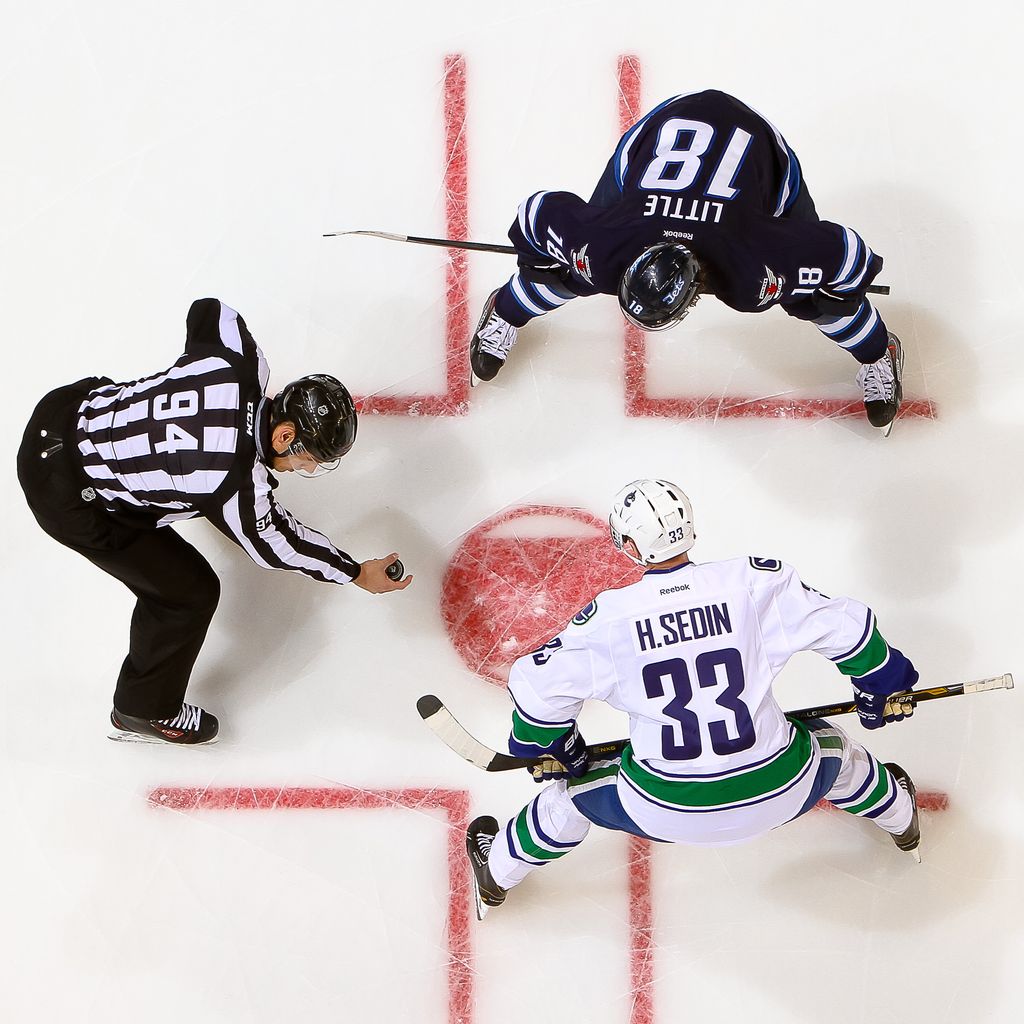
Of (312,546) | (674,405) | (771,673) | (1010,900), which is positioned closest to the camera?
(771,673)

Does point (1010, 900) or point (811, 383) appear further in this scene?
point (811, 383)

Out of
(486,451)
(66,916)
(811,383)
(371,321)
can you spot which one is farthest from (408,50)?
(66,916)

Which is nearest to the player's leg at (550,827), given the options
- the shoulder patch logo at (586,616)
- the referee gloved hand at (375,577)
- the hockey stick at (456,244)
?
the shoulder patch logo at (586,616)

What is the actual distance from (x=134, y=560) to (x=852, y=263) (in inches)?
102

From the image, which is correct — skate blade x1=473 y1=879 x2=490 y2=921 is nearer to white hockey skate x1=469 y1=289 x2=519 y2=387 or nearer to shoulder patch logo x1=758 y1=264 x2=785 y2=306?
white hockey skate x1=469 y1=289 x2=519 y2=387

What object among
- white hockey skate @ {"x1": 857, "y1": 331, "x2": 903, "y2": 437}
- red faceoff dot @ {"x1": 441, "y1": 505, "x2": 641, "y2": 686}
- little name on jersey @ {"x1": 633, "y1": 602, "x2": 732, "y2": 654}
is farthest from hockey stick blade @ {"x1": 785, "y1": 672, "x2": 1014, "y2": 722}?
white hockey skate @ {"x1": 857, "y1": 331, "x2": 903, "y2": 437}

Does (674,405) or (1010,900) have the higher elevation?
(674,405)

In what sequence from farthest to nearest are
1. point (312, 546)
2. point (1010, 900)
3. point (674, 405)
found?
point (674, 405)
point (1010, 900)
point (312, 546)

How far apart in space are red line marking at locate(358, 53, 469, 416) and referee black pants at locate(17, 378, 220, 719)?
978mm

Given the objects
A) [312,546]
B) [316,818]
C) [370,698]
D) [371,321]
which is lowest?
[316,818]

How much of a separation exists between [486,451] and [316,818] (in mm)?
1549

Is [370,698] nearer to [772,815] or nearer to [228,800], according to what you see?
[228,800]

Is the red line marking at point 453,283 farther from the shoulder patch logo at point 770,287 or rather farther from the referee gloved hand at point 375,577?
the shoulder patch logo at point 770,287

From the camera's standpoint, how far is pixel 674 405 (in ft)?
13.9
